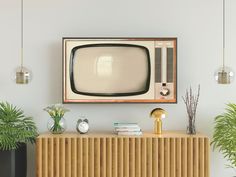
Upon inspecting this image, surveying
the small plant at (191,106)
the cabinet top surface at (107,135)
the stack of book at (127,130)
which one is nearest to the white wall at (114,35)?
the small plant at (191,106)

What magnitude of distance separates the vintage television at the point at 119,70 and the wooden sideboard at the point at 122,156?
0.44 metres

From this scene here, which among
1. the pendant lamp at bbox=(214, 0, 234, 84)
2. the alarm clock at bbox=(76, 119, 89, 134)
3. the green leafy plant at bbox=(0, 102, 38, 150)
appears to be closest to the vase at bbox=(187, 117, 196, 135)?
the pendant lamp at bbox=(214, 0, 234, 84)

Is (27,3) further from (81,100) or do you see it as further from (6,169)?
(6,169)

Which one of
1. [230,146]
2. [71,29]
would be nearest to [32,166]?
[71,29]

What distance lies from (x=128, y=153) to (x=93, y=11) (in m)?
1.37

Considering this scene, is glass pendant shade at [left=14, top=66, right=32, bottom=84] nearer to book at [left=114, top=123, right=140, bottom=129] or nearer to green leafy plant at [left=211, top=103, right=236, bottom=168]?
book at [left=114, top=123, right=140, bottom=129]

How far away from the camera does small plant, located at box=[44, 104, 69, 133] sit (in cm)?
354

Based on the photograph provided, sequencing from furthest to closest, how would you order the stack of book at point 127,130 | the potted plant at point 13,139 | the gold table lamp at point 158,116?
the gold table lamp at point 158,116, the stack of book at point 127,130, the potted plant at point 13,139

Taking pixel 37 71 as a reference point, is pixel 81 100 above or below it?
below

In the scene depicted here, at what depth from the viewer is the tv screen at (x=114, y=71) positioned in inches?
145

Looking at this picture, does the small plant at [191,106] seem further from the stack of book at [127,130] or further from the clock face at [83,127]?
the clock face at [83,127]

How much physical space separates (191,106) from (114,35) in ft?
3.19

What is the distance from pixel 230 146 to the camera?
3430mm

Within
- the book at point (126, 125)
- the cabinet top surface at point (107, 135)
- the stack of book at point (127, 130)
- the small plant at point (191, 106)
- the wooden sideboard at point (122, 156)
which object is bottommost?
the wooden sideboard at point (122, 156)
